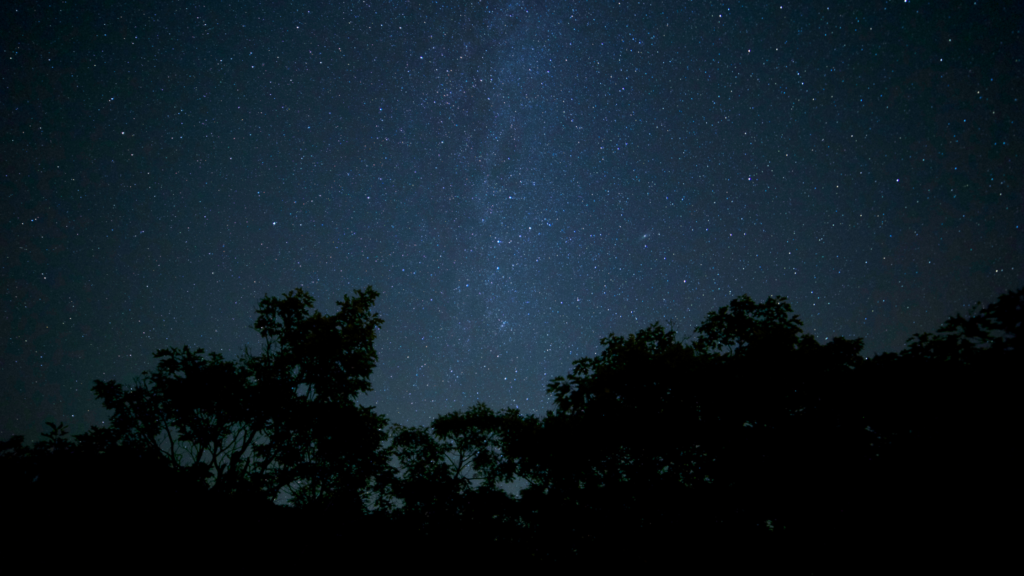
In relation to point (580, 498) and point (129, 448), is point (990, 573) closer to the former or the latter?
point (580, 498)

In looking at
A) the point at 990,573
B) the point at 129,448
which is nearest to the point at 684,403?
the point at 990,573

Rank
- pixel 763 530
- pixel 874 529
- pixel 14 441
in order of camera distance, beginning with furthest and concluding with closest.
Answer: pixel 14 441, pixel 763 530, pixel 874 529

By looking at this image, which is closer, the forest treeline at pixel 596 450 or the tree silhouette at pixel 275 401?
the forest treeline at pixel 596 450

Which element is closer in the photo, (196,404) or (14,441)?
(14,441)

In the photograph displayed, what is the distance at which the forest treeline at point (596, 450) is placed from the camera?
239 inches

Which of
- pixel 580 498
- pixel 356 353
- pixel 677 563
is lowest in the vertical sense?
pixel 677 563

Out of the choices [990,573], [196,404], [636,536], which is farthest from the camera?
[196,404]

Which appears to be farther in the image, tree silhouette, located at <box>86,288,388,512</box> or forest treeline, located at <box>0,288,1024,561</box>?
tree silhouette, located at <box>86,288,388,512</box>

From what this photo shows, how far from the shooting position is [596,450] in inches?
420

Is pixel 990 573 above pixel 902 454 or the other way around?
the other way around

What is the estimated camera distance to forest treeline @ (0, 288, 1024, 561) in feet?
19.9

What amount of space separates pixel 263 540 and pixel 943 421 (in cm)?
1121

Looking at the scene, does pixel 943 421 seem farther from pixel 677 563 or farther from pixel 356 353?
pixel 356 353

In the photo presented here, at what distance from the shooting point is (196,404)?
12.8 metres
